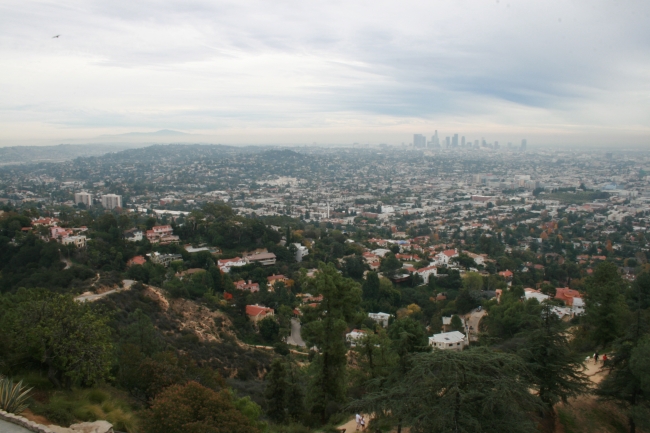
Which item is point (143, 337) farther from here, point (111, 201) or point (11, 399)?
point (111, 201)

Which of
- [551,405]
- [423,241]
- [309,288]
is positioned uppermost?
[309,288]

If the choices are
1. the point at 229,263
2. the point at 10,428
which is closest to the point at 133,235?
the point at 229,263

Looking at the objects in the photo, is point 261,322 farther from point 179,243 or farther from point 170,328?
point 179,243

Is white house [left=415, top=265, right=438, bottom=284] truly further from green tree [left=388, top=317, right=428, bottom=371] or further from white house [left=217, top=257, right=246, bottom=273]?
green tree [left=388, top=317, right=428, bottom=371]

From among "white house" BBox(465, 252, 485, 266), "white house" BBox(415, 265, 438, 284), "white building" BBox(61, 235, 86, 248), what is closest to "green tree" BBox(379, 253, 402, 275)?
"white house" BBox(415, 265, 438, 284)

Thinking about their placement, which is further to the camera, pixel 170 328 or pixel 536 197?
pixel 536 197

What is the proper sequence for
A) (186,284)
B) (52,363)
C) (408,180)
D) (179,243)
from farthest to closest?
(408,180), (179,243), (186,284), (52,363)

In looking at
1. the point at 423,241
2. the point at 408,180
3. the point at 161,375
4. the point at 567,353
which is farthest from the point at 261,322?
the point at 408,180
